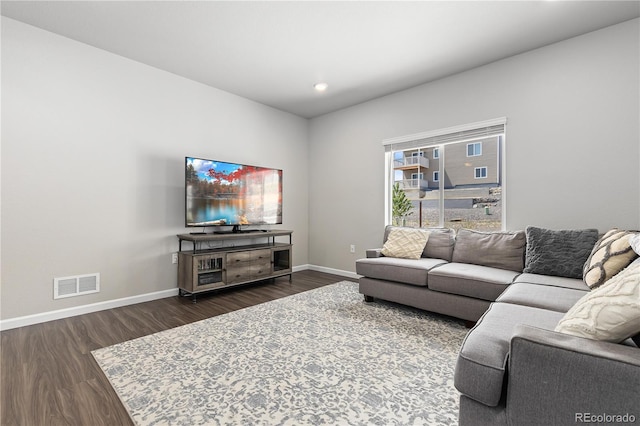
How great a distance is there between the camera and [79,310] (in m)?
2.83

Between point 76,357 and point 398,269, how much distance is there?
8.76ft

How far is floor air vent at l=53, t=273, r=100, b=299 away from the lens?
2.73 meters

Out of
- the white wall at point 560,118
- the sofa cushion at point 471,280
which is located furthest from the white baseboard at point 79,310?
the white wall at point 560,118

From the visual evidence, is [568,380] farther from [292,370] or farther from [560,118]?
[560,118]

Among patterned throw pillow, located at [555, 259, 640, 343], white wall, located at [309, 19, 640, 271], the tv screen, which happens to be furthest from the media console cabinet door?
patterned throw pillow, located at [555, 259, 640, 343]

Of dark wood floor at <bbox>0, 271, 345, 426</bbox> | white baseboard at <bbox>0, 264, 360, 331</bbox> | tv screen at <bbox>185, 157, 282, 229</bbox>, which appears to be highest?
tv screen at <bbox>185, 157, 282, 229</bbox>

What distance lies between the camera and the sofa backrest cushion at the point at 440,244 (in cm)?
324

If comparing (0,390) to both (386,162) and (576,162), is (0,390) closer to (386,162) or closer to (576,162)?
(386,162)

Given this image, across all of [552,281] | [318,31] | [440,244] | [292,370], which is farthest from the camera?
[440,244]

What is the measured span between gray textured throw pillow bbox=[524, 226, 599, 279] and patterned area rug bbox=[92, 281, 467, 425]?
86 cm

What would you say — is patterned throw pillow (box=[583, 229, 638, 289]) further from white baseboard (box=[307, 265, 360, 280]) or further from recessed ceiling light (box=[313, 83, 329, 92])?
recessed ceiling light (box=[313, 83, 329, 92])
